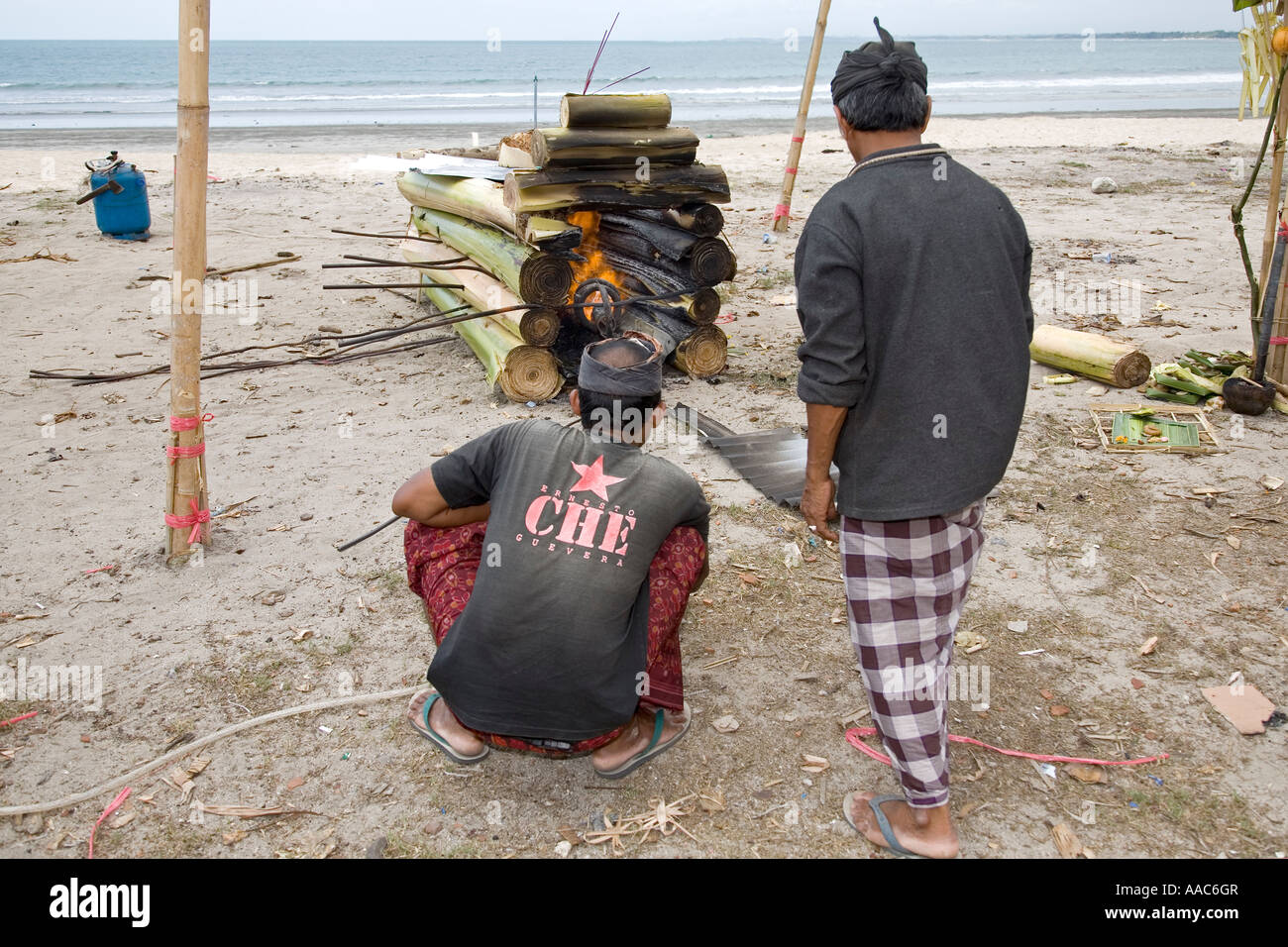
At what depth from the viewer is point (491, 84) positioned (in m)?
54.6

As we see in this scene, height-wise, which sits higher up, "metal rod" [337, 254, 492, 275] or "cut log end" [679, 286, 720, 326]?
"metal rod" [337, 254, 492, 275]

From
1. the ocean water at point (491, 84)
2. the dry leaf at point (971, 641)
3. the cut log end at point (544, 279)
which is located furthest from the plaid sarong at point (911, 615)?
the ocean water at point (491, 84)

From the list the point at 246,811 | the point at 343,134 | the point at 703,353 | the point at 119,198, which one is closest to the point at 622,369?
the point at 246,811

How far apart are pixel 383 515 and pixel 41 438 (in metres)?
2.90

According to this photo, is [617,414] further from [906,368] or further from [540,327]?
[540,327]

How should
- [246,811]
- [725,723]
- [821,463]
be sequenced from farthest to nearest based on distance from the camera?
[725,723], [246,811], [821,463]

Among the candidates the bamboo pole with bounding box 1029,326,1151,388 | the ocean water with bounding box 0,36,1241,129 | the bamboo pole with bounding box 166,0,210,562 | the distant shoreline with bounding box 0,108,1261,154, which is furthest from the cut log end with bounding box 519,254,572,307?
the distant shoreline with bounding box 0,108,1261,154

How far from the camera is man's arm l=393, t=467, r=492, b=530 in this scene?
332cm

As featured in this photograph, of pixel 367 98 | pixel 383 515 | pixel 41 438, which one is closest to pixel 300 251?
pixel 41 438

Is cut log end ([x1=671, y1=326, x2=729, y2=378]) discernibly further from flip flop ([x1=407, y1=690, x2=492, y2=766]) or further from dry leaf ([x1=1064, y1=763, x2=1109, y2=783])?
dry leaf ([x1=1064, y1=763, x2=1109, y2=783])

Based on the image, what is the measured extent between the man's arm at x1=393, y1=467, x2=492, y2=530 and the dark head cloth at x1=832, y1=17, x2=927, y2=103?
174cm

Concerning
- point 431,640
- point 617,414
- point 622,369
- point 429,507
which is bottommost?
point 431,640

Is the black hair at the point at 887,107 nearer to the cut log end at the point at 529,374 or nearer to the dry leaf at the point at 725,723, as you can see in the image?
the dry leaf at the point at 725,723

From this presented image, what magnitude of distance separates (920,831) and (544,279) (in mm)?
4874
